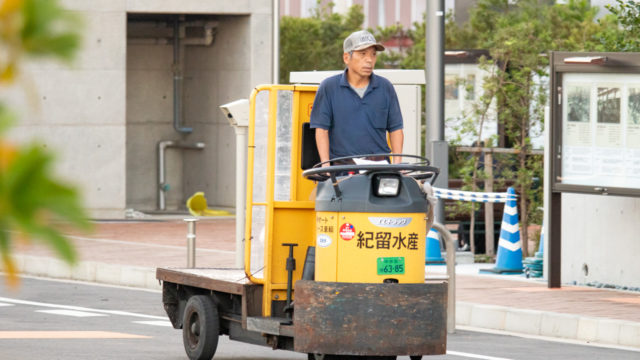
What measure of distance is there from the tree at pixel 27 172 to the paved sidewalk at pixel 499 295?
15.4 feet

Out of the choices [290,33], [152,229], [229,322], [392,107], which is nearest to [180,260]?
[152,229]

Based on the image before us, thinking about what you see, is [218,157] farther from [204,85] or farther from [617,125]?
[617,125]

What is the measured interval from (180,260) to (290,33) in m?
26.0

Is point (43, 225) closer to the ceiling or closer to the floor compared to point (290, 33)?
closer to the floor

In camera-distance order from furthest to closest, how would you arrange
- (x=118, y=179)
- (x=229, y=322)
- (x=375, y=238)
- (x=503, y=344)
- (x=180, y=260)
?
(x=118, y=179) < (x=180, y=260) < (x=503, y=344) < (x=229, y=322) < (x=375, y=238)

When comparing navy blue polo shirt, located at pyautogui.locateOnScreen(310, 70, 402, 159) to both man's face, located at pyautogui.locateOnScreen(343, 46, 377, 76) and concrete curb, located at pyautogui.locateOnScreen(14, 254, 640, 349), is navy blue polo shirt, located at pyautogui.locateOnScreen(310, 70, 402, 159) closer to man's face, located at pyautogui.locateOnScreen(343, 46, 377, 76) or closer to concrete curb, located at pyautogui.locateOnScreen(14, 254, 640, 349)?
man's face, located at pyautogui.locateOnScreen(343, 46, 377, 76)

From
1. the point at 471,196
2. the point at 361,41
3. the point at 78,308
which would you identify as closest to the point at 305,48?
the point at 471,196

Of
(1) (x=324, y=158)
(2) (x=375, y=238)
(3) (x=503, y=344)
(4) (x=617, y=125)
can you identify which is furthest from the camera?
(4) (x=617, y=125)

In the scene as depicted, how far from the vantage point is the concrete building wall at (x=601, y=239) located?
12727mm

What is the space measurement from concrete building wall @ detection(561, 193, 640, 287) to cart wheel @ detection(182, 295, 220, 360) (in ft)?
20.0

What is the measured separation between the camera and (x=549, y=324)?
9.88 m

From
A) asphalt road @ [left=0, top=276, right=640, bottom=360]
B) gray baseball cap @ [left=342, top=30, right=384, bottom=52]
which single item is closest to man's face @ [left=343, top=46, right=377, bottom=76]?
gray baseball cap @ [left=342, top=30, right=384, bottom=52]

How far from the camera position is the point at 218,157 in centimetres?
2511

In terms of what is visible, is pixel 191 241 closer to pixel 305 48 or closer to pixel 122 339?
pixel 122 339
